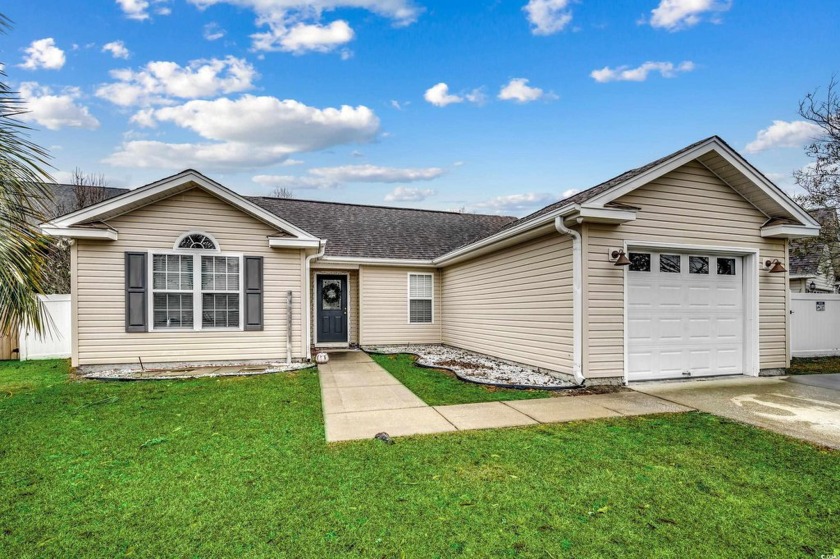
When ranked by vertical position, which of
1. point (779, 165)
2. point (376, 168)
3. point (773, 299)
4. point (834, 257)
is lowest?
point (773, 299)

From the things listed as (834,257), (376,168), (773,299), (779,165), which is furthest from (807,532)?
(376,168)

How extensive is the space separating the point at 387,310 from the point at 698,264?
26.2 ft

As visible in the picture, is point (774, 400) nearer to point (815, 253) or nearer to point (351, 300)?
point (351, 300)

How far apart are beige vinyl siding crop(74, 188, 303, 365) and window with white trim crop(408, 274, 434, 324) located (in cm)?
449

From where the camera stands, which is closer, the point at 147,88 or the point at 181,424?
the point at 181,424

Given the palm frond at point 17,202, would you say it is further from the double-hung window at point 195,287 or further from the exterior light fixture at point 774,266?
the exterior light fixture at point 774,266

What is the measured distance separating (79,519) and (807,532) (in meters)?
4.50

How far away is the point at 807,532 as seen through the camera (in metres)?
2.42

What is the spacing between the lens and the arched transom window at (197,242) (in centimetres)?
820

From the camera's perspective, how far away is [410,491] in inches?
117

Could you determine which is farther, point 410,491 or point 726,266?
point 726,266

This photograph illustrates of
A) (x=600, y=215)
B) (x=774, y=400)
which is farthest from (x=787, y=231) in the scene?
(x=600, y=215)

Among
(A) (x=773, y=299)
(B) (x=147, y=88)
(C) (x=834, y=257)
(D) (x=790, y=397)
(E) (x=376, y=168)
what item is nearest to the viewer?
(D) (x=790, y=397)

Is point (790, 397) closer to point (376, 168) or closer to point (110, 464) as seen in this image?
point (110, 464)
